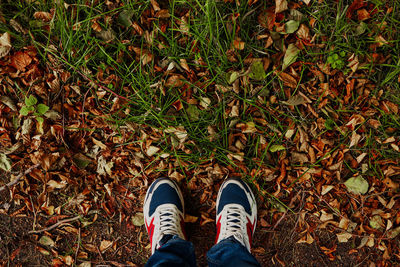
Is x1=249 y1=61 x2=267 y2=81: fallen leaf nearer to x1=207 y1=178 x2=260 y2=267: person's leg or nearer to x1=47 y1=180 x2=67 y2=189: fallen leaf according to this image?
x1=207 y1=178 x2=260 y2=267: person's leg

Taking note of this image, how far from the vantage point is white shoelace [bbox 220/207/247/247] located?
1715 millimetres

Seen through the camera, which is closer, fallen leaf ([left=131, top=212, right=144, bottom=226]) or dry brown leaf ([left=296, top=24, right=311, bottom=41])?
dry brown leaf ([left=296, top=24, right=311, bottom=41])

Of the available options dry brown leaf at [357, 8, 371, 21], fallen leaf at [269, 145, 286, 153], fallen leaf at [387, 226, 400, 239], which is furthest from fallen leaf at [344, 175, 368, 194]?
dry brown leaf at [357, 8, 371, 21]

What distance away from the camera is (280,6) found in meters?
1.65

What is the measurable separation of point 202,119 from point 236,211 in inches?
27.0

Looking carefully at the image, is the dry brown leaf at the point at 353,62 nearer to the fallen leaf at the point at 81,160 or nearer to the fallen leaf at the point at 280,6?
the fallen leaf at the point at 280,6

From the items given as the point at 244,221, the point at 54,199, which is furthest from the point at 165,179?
the point at 54,199

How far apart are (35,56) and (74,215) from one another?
3.67ft

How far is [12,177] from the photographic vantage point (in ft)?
5.81

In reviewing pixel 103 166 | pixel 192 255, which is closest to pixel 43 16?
pixel 103 166

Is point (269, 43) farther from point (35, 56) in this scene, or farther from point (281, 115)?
point (35, 56)

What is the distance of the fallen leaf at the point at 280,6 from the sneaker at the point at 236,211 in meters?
1.15

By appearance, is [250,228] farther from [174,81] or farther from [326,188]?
[174,81]

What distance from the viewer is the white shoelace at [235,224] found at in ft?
5.63
